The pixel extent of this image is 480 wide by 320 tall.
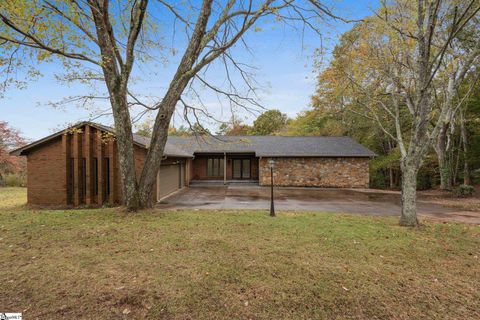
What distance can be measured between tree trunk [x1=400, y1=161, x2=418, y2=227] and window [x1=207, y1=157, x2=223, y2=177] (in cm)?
1528

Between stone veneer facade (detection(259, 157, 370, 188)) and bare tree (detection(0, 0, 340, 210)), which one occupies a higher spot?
bare tree (detection(0, 0, 340, 210))

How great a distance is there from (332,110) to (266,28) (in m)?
18.0

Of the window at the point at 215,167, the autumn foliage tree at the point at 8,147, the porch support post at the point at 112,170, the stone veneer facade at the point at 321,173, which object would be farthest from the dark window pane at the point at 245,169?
the autumn foliage tree at the point at 8,147

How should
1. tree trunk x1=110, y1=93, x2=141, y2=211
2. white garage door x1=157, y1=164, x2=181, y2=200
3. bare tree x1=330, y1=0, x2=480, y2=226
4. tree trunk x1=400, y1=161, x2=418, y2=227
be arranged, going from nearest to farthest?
bare tree x1=330, y1=0, x2=480, y2=226
tree trunk x1=400, y1=161, x2=418, y2=227
tree trunk x1=110, y1=93, x2=141, y2=211
white garage door x1=157, y1=164, x2=181, y2=200

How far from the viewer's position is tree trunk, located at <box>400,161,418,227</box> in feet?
18.4

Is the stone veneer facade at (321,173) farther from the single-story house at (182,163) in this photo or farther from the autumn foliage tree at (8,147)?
the autumn foliage tree at (8,147)

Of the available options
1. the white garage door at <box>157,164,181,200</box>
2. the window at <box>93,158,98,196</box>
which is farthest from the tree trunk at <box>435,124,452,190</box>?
the window at <box>93,158,98,196</box>

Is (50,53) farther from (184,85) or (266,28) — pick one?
(266,28)

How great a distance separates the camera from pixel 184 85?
663 centimetres

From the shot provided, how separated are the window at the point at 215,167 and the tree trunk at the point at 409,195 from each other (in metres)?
15.3

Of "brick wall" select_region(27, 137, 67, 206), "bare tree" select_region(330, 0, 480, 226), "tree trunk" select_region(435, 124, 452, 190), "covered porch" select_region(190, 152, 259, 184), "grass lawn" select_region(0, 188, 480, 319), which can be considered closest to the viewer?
"grass lawn" select_region(0, 188, 480, 319)

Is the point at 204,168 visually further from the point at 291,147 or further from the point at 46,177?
the point at 46,177

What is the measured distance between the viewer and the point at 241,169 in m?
19.8

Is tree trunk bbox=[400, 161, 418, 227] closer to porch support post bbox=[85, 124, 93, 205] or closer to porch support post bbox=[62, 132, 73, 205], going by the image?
porch support post bbox=[85, 124, 93, 205]
